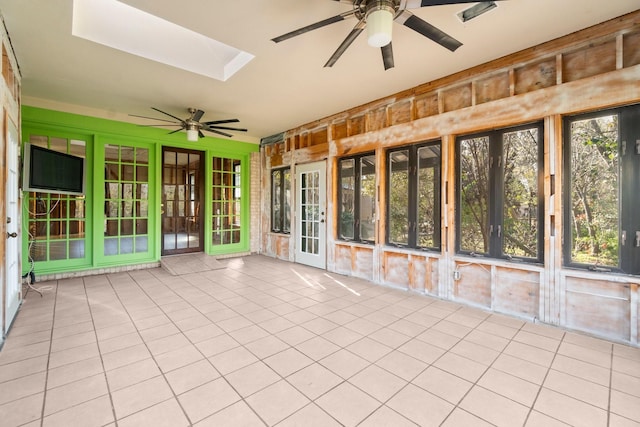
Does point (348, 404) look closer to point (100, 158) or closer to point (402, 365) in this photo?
point (402, 365)

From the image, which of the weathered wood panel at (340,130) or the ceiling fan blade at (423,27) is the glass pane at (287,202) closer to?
the weathered wood panel at (340,130)

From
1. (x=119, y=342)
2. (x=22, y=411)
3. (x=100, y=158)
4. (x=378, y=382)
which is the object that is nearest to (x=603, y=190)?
(x=378, y=382)

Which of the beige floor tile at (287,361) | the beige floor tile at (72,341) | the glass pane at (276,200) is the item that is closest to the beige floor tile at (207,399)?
the beige floor tile at (287,361)

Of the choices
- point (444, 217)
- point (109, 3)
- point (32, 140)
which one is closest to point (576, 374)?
point (444, 217)

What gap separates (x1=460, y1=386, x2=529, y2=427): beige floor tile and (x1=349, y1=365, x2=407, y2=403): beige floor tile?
17.5 inches

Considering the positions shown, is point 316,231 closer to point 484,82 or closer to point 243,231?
point 243,231

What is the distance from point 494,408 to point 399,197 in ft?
10.3

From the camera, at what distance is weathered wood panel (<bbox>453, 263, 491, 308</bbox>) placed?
3.66m

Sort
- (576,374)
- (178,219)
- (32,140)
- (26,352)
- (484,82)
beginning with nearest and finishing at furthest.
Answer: (576,374) < (26,352) < (484,82) < (32,140) < (178,219)

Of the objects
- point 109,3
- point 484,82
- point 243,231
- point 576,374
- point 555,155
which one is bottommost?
point 576,374

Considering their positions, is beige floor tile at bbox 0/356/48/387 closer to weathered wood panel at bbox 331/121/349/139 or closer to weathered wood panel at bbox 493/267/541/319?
weathered wood panel at bbox 493/267/541/319

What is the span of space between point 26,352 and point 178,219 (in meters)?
4.17

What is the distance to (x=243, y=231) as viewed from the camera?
7.50 m

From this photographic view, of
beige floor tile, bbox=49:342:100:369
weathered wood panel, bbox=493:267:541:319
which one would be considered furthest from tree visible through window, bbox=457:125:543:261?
beige floor tile, bbox=49:342:100:369
